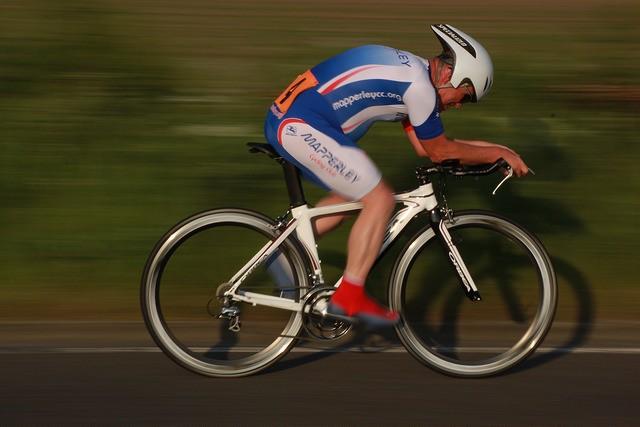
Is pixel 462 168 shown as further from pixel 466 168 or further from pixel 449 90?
pixel 449 90

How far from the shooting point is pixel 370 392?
6.12 metres

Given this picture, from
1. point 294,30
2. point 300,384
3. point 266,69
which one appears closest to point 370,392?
point 300,384

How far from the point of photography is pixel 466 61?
6.09 meters

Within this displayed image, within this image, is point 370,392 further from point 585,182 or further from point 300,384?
point 585,182

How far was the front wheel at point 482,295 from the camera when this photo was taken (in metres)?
6.38

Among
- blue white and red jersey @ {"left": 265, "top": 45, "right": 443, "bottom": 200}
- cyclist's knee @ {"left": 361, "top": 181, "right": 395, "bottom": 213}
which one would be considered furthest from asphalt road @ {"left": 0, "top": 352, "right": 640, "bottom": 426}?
blue white and red jersey @ {"left": 265, "top": 45, "right": 443, "bottom": 200}

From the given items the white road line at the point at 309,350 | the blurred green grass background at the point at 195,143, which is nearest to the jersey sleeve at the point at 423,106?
the blurred green grass background at the point at 195,143

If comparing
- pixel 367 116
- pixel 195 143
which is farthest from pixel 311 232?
pixel 195 143

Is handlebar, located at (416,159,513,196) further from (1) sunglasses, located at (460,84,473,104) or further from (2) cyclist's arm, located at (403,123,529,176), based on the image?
(1) sunglasses, located at (460,84,473,104)

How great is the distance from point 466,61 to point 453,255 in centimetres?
103

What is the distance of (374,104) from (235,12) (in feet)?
22.0

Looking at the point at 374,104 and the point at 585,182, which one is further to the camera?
the point at 585,182

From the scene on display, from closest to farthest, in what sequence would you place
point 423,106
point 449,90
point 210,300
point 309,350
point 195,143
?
point 423,106 < point 449,90 < point 210,300 < point 309,350 < point 195,143

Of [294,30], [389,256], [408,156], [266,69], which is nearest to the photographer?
[389,256]
